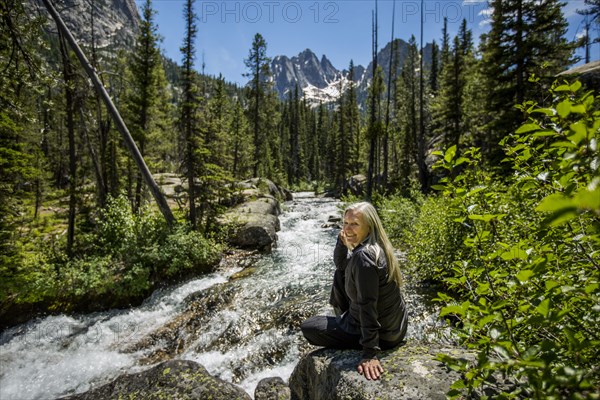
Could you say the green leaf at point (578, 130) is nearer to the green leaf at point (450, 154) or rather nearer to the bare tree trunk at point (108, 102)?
the green leaf at point (450, 154)

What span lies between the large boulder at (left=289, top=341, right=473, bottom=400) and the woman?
10 cm

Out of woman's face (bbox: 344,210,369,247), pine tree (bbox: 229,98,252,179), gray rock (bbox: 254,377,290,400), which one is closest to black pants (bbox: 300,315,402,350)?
woman's face (bbox: 344,210,369,247)

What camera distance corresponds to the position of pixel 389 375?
253 centimetres

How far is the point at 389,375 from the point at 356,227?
1.36 meters

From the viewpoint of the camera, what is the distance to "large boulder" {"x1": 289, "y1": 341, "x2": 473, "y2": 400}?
7.65 ft

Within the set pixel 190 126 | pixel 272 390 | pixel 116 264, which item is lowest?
pixel 272 390

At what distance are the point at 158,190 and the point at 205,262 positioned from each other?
11.4 feet

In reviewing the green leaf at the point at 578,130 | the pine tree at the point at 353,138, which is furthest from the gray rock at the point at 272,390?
the pine tree at the point at 353,138

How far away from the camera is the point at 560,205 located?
1.86 ft

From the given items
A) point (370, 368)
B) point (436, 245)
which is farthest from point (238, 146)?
point (370, 368)

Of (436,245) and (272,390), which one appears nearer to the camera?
(272,390)

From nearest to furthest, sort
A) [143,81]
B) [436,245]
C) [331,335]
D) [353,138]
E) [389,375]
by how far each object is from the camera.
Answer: [389,375] → [331,335] → [436,245] → [143,81] → [353,138]

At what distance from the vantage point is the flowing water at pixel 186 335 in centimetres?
588

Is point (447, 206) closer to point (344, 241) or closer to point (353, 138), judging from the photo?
point (344, 241)
